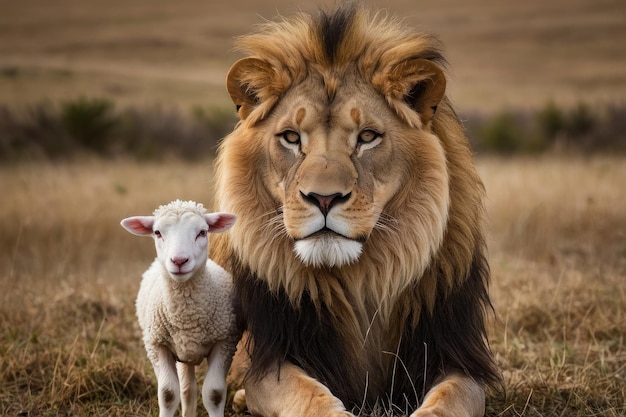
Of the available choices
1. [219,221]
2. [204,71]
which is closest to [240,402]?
[219,221]

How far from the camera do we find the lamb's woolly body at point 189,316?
3811 mm

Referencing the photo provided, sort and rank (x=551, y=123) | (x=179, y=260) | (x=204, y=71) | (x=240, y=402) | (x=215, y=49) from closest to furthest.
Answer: (x=179, y=260) → (x=240, y=402) → (x=551, y=123) → (x=204, y=71) → (x=215, y=49)

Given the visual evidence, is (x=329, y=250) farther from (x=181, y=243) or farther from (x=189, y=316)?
(x=189, y=316)

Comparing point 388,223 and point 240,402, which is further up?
point 388,223

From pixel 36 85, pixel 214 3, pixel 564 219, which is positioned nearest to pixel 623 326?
pixel 564 219

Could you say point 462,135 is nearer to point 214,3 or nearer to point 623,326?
point 623,326

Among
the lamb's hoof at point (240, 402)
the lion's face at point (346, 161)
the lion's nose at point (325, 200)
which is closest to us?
the lion's nose at point (325, 200)

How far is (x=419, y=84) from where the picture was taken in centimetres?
386

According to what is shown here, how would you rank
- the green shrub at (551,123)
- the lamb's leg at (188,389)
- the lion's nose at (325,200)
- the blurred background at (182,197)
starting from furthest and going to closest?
the green shrub at (551,123) < the blurred background at (182,197) < the lamb's leg at (188,389) < the lion's nose at (325,200)

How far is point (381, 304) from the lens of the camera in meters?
3.87

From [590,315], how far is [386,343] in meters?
2.34

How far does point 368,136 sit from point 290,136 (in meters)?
0.31

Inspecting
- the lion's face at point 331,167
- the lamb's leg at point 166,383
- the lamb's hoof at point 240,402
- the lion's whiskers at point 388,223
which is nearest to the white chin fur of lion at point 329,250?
the lion's face at point 331,167

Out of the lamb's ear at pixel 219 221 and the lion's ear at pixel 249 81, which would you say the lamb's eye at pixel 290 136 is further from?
the lamb's ear at pixel 219 221
